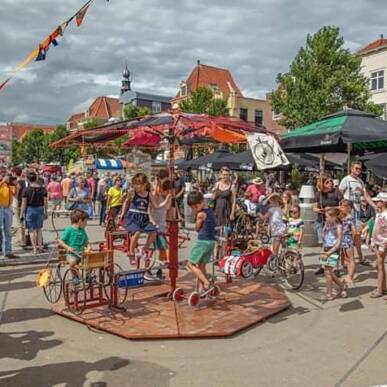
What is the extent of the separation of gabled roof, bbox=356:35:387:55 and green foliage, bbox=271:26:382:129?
14226mm

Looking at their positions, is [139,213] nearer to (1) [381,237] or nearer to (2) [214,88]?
(1) [381,237]

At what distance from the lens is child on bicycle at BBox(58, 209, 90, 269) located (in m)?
5.89

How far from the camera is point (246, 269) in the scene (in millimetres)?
7430

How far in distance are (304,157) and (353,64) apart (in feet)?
35.7

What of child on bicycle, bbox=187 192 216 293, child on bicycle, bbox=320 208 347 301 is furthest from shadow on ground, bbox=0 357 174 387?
child on bicycle, bbox=320 208 347 301

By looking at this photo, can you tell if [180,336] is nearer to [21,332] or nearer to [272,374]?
[272,374]

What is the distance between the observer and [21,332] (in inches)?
212

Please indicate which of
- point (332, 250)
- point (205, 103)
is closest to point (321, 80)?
point (205, 103)

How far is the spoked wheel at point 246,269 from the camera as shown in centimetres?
736

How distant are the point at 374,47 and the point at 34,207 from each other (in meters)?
38.3

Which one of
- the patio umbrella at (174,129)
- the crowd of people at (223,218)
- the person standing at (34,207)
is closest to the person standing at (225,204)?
the crowd of people at (223,218)

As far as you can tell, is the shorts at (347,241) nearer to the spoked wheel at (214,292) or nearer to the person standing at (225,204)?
the person standing at (225,204)

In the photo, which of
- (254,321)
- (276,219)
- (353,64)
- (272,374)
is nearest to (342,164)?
(353,64)

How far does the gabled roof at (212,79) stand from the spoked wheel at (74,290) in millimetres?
60956
